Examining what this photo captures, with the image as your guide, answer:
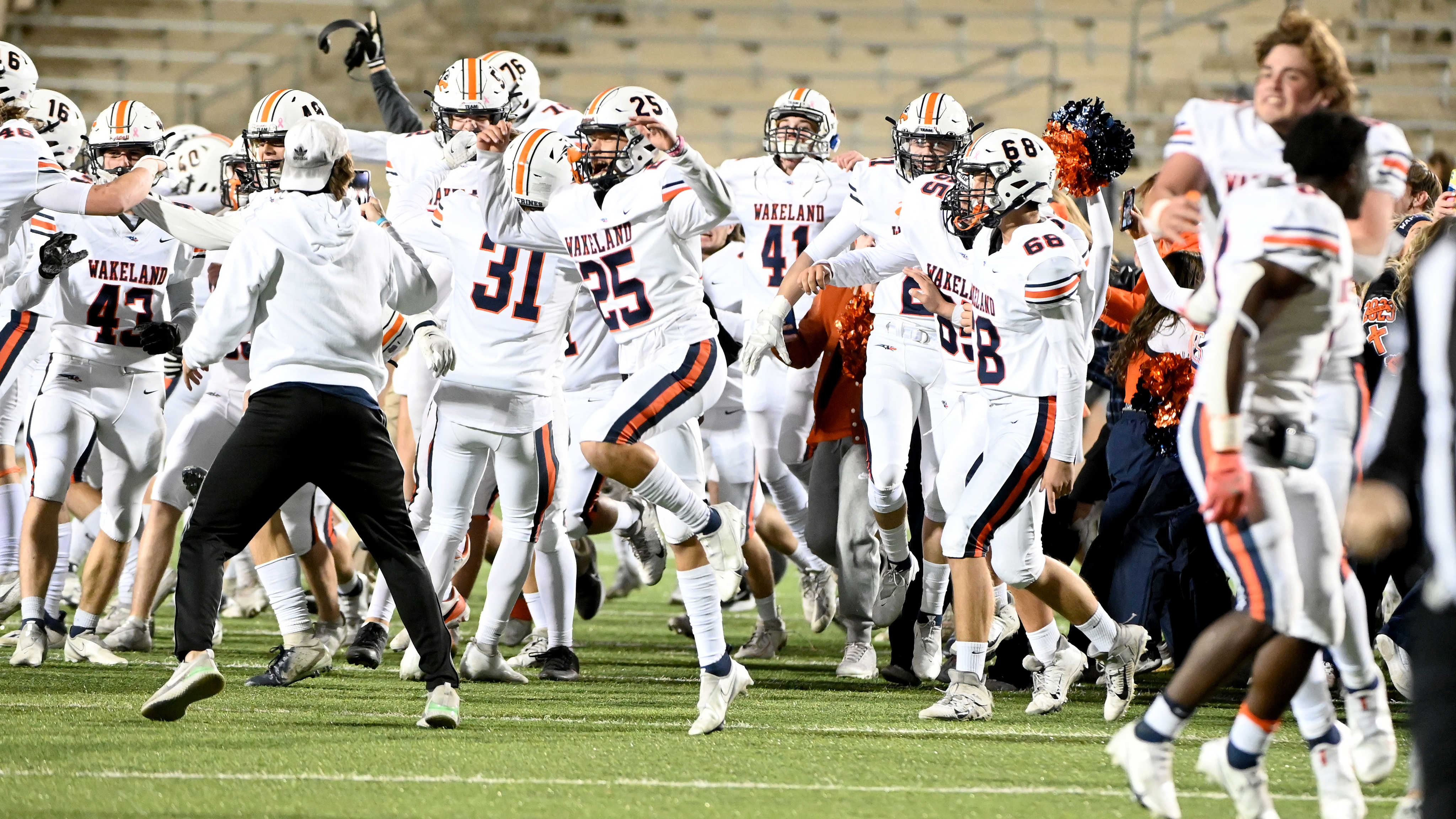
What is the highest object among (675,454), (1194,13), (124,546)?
(1194,13)

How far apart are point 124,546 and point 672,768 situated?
334 cm

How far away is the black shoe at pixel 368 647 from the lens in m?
6.94

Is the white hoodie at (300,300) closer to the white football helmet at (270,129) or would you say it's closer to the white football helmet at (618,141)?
the white football helmet at (270,129)

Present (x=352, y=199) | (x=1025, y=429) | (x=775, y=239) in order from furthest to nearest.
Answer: (x=775, y=239) < (x=1025, y=429) < (x=352, y=199)

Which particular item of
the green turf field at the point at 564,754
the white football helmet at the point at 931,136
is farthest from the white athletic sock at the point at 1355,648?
the white football helmet at the point at 931,136

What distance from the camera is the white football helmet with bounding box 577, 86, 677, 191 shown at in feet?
19.7

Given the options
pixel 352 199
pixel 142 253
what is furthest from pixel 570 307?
pixel 142 253

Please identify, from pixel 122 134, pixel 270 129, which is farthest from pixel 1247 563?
pixel 122 134

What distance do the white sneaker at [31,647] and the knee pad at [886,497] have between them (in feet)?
10.9

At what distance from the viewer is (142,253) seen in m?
7.21

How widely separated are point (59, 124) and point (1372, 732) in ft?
19.3

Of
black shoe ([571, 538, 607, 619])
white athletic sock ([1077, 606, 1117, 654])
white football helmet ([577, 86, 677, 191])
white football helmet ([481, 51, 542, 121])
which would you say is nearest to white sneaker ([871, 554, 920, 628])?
white athletic sock ([1077, 606, 1117, 654])

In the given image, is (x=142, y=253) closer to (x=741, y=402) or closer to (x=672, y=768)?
(x=741, y=402)

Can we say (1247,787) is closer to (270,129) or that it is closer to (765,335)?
(765,335)
